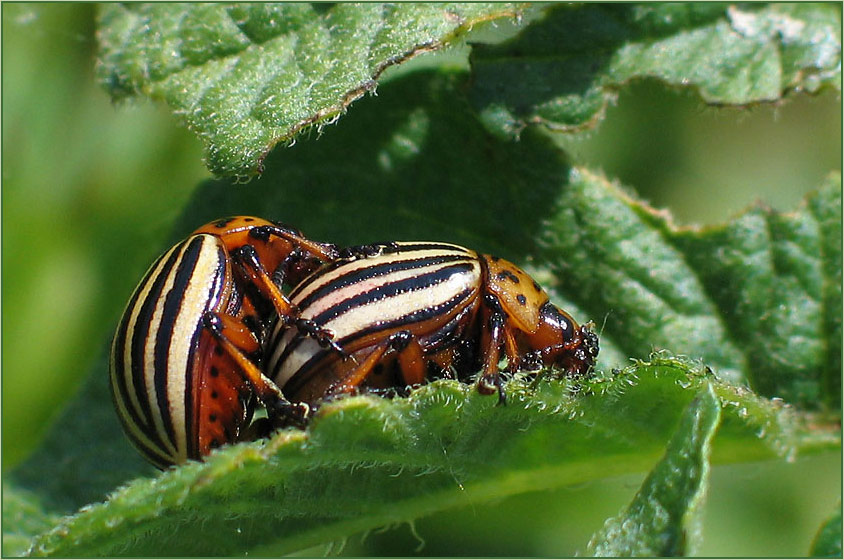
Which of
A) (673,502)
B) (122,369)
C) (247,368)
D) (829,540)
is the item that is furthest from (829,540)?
(122,369)

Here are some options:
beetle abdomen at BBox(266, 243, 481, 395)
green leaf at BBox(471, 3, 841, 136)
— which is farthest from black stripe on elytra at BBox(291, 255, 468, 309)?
green leaf at BBox(471, 3, 841, 136)

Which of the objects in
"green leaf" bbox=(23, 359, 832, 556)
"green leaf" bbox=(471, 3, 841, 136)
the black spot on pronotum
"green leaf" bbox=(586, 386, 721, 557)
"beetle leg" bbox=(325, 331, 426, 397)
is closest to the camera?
"green leaf" bbox=(586, 386, 721, 557)

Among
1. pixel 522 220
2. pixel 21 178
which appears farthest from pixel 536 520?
pixel 21 178

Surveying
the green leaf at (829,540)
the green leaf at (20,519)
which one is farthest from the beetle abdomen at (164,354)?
the green leaf at (829,540)

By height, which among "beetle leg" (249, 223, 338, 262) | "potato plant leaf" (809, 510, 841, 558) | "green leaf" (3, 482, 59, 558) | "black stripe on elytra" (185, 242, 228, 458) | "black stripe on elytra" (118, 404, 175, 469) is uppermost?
"beetle leg" (249, 223, 338, 262)

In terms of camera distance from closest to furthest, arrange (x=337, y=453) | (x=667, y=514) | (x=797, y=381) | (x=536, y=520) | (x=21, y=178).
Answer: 1. (x=667, y=514)
2. (x=337, y=453)
3. (x=797, y=381)
4. (x=536, y=520)
5. (x=21, y=178)

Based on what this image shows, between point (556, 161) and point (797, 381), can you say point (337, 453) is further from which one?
point (797, 381)

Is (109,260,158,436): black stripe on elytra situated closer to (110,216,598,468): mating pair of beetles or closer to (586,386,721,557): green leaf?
(110,216,598,468): mating pair of beetles

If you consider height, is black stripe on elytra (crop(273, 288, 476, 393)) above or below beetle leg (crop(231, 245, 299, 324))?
below
